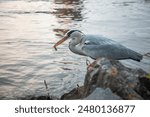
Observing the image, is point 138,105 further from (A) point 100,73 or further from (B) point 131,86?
(A) point 100,73

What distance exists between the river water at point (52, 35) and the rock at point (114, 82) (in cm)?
166

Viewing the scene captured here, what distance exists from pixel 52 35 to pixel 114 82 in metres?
7.88

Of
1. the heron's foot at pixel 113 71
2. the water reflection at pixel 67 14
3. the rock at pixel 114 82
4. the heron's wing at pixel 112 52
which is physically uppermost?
the heron's foot at pixel 113 71

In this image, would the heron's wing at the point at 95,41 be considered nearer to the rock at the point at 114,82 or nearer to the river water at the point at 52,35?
the river water at the point at 52,35

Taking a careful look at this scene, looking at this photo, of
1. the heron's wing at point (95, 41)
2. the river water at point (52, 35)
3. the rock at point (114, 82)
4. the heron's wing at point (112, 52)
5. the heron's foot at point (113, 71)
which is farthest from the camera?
the river water at point (52, 35)

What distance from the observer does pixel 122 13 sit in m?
19.5

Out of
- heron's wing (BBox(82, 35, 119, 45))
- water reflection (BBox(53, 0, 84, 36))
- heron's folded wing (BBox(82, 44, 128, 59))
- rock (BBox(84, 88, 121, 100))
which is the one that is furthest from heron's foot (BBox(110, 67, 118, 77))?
water reflection (BBox(53, 0, 84, 36))

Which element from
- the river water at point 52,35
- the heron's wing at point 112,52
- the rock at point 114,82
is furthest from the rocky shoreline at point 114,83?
the river water at point 52,35

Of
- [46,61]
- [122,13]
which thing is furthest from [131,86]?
[122,13]

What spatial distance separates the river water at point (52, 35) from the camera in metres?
8.66

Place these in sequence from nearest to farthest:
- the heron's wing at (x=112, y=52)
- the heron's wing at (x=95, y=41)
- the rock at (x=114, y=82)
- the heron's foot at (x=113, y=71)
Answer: the rock at (x=114, y=82), the heron's foot at (x=113, y=71), the heron's wing at (x=112, y=52), the heron's wing at (x=95, y=41)

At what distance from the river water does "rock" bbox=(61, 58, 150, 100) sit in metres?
1.66

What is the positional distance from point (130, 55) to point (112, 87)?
2.57 meters

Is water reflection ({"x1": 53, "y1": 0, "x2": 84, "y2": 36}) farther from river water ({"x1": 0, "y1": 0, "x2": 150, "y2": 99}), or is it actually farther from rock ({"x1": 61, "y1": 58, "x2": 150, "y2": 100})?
rock ({"x1": 61, "y1": 58, "x2": 150, "y2": 100})
